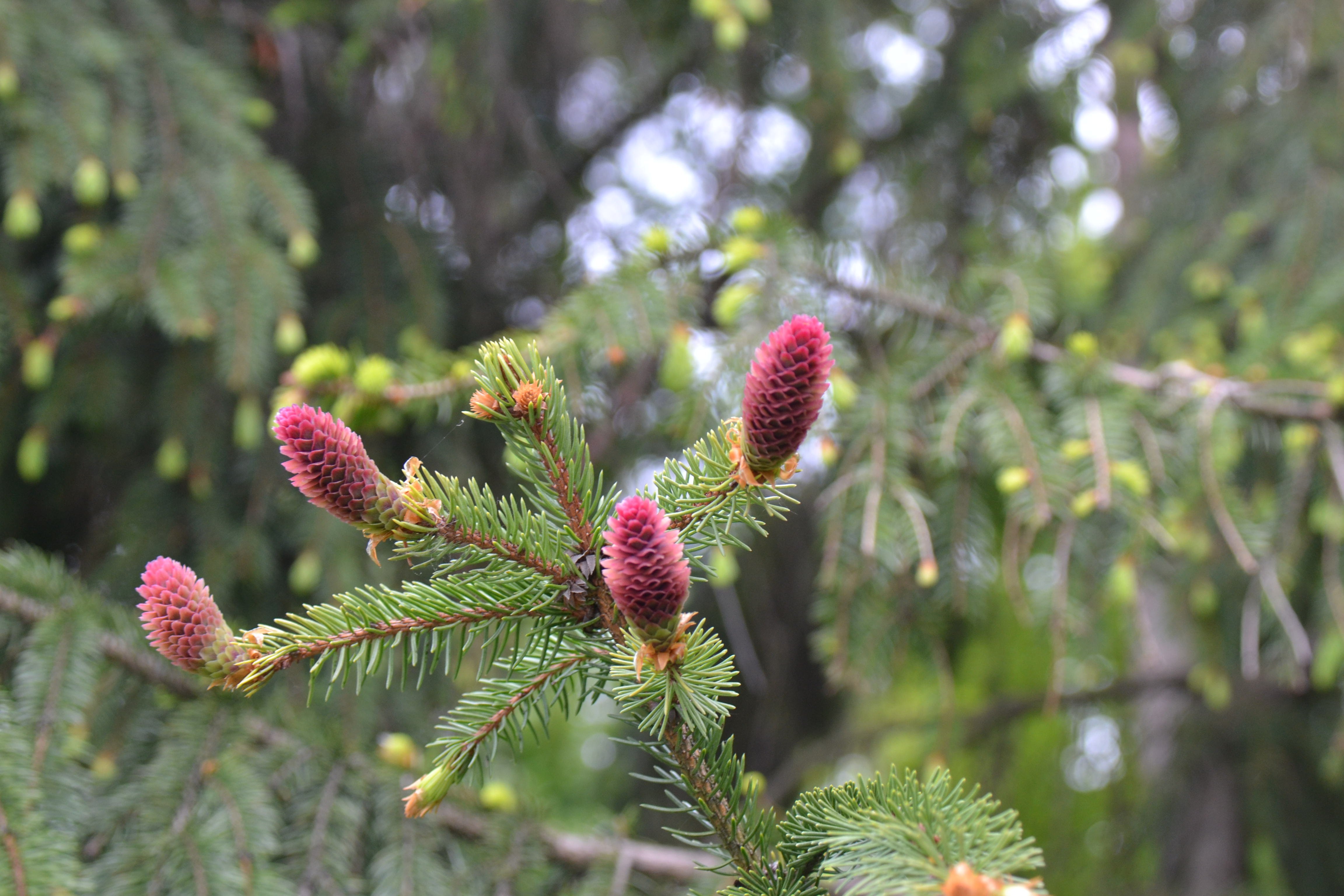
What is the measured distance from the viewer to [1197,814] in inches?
127

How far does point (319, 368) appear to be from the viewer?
50.2 inches

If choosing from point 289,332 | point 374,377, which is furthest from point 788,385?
point 289,332

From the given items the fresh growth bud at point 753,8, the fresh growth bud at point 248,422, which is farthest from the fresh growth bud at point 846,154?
the fresh growth bud at point 248,422

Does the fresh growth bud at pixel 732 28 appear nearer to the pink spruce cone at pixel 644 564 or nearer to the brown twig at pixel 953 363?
the brown twig at pixel 953 363

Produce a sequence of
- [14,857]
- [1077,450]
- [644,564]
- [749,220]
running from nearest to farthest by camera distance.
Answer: [644,564], [14,857], [1077,450], [749,220]

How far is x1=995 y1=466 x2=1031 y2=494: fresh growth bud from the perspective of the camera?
1384mm

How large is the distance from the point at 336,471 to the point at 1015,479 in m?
1.14

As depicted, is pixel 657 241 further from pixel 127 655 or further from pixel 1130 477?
pixel 127 655

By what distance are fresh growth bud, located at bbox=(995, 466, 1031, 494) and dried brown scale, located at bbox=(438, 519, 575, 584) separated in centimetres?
97

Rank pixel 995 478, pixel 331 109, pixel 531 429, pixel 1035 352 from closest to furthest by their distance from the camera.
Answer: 1. pixel 531 429
2. pixel 1035 352
3. pixel 995 478
4. pixel 331 109

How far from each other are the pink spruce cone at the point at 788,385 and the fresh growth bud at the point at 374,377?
0.86 m

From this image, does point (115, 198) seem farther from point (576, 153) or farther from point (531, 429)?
point (531, 429)

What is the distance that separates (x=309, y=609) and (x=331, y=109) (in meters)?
2.09

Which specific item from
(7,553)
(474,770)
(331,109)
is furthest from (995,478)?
(331,109)
